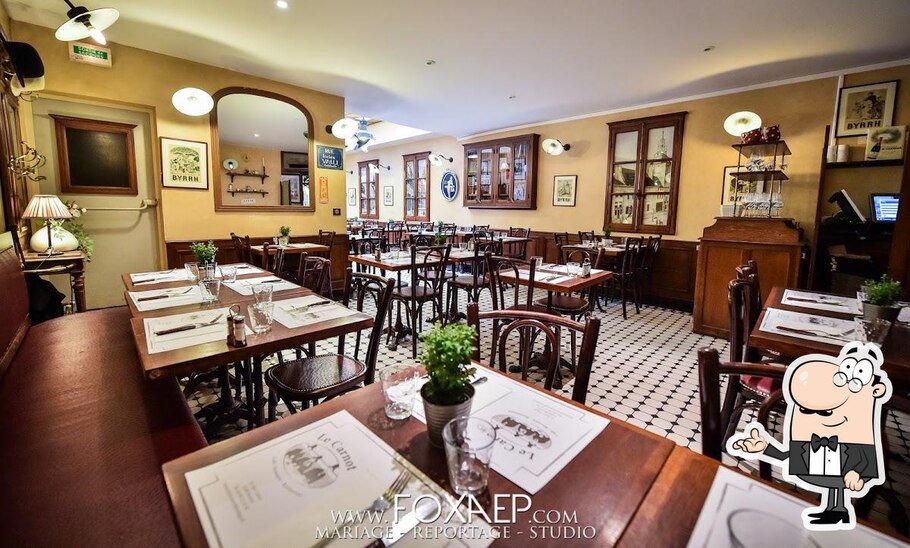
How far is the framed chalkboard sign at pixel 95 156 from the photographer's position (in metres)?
3.86

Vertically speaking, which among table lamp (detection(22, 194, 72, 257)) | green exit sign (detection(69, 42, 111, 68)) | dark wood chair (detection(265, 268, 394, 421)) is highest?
green exit sign (detection(69, 42, 111, 68))

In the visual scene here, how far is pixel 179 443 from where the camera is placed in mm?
1245

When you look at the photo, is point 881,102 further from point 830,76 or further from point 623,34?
point 623,34

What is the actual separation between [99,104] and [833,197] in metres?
7.55

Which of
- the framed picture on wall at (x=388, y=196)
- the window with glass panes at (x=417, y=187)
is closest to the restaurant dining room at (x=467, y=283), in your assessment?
the window with glass panes at (x=417, y=187)

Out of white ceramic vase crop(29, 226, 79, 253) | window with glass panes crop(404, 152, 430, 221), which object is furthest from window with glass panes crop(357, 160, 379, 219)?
white ceramic vase crop(29, 226, 79, 253)

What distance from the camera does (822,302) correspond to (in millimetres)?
2123

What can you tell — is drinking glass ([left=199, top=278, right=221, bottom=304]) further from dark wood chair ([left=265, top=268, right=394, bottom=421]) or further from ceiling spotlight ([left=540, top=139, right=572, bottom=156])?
ceiling spotlight ([left=540, top=139, right=572, bottom=156])

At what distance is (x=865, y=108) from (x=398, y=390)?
5603 mm

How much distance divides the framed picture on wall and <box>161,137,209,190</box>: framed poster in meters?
5.36

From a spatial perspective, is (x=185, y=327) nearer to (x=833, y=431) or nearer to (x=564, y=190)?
(x=833, y=431)

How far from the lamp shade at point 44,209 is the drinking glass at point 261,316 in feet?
8.74

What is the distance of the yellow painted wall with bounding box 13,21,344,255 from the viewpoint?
3.63 metres

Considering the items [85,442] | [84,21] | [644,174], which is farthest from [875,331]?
[644,174]
